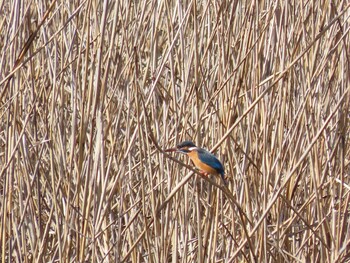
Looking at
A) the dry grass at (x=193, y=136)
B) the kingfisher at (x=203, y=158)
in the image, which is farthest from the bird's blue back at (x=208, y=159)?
the dry grass at (x=193, y=136)

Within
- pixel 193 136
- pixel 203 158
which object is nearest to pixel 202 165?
pixel 203 158

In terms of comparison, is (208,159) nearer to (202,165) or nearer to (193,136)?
(202,165)

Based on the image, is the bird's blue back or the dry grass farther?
the dry grass

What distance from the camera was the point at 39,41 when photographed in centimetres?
307

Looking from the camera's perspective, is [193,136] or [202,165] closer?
[202,165]

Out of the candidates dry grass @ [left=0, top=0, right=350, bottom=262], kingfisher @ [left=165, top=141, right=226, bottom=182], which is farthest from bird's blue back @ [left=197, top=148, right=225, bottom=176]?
dry grass @ [left=0, top=0, right=350, bottom=262]

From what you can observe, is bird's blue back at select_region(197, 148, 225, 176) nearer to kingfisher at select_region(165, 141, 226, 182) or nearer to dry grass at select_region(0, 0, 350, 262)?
kingfisher at select_region(165, 141, 226, 182)

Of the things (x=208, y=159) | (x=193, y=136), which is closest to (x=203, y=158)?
(x=208, y=159)

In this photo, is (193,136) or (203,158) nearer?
(203,158)

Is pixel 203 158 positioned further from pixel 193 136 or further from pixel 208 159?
pixel 193 136

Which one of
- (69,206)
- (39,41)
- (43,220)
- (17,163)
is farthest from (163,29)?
(69,206)

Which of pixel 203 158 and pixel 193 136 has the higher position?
pixel 203 158

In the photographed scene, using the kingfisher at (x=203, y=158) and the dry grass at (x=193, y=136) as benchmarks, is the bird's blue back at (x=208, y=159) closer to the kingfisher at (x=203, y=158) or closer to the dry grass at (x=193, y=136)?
the kingfisher at (x=203, y=158)

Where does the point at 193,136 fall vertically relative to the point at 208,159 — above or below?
below
